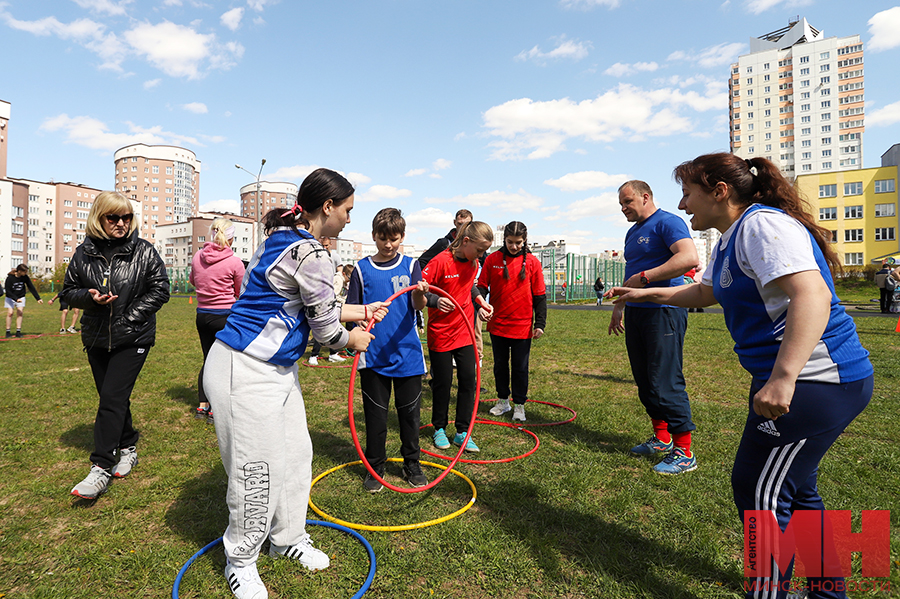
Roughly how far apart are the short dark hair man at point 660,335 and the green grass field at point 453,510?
0.37 meters

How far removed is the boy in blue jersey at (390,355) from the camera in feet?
13.0

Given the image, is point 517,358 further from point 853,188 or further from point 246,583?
point 853,188

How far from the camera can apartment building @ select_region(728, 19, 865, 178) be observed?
8531cm

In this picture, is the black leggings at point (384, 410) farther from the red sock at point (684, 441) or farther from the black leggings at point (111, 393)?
the red sock at point (684, 441)

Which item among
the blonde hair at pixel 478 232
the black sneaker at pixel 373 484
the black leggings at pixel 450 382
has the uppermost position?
the blonde hair at pixel 478 232

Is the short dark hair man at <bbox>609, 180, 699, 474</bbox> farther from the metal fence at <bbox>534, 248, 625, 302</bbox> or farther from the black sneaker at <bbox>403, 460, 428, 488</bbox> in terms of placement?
the metal fence at <bbox>534, 248, 625, 302</bbox>

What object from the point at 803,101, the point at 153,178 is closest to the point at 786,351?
the point at 803,101

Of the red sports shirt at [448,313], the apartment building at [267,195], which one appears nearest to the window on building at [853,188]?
the red sports shirt at [448,313]

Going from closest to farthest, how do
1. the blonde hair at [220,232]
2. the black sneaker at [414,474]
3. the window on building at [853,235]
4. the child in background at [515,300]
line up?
1. the black sneaker at [414,474]
2. the child in background at [515,300]
3. the blonde hair at [220,232]
4. the window on building at [853,235]

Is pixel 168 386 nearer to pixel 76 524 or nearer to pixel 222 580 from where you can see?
pixel 76 524

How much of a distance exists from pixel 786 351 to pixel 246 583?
9.22 ft

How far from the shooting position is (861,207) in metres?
59.1

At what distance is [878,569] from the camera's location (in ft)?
8.89

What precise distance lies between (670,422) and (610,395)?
2770 mm
